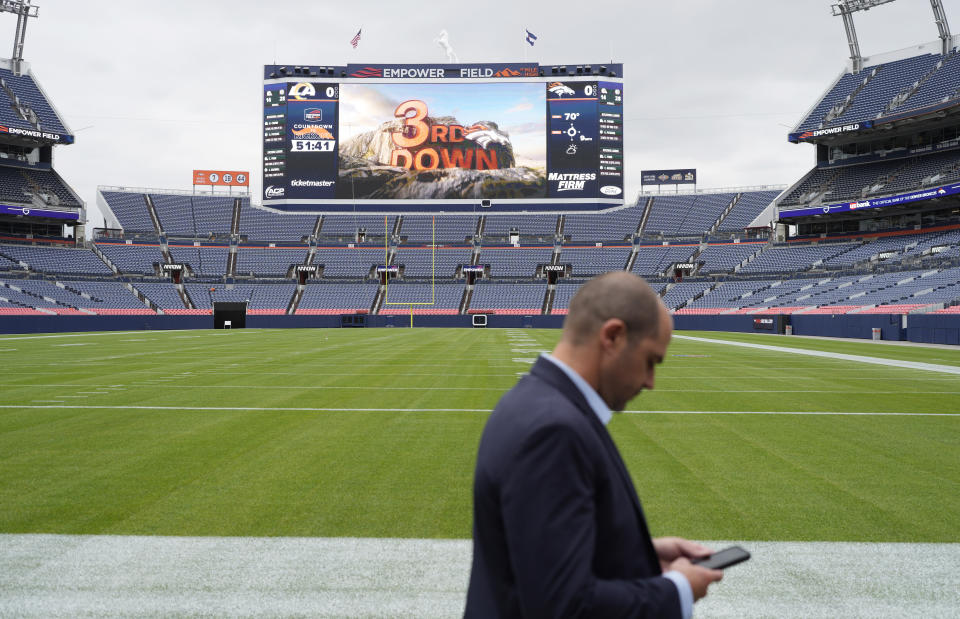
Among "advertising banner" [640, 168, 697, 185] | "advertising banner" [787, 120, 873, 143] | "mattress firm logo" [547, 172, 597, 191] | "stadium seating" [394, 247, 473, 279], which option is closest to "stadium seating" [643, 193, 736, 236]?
"advertising banner" [640, 168, 697, 185]

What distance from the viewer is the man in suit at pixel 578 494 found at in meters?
1.60

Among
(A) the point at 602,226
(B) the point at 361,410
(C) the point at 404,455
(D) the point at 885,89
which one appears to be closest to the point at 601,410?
(C) the point at 404,455

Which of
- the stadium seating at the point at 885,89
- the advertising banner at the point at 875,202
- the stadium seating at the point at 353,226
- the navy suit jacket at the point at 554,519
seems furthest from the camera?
the stadium seating at the point at 353,226

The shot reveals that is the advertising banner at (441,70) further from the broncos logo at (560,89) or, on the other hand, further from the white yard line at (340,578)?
the white yard line at (340,578)

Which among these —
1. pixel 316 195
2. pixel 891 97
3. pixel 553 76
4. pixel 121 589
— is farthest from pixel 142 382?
pixel 891 97

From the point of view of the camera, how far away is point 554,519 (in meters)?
1.59

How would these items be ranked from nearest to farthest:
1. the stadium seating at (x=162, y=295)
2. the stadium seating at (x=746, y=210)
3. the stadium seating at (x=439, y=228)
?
the stadium seating at (x=162, y=295) < the stadium seating at (x=746, y=210) < the stadium seating at (x=439, y=228)

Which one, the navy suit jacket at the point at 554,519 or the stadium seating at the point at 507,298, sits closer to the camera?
the navy suit jacket at the point at 554,519

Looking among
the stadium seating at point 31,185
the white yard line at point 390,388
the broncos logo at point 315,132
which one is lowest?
the white yard line at point 390,388

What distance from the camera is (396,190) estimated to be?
64562 millimetres

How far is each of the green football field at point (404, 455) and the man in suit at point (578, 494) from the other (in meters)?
3.29

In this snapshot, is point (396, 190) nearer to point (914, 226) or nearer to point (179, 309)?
point (179, 309)

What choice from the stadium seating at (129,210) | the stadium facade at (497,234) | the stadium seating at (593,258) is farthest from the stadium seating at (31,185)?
the stadium seating at (593,258)

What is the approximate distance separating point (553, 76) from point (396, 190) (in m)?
19.0
